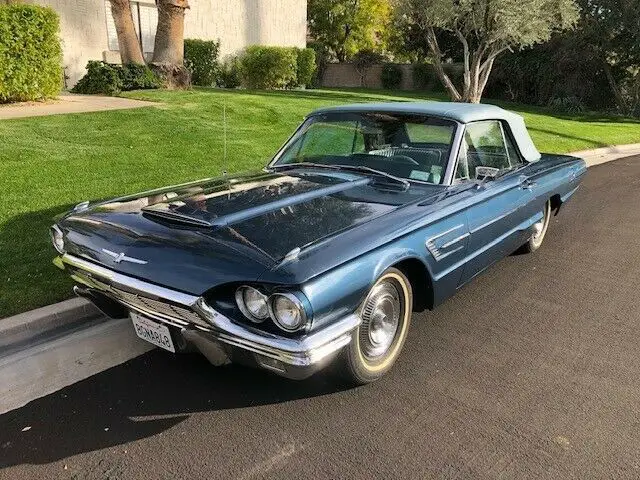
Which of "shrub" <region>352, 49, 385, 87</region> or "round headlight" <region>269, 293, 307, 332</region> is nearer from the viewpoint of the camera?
"round headlight" <region>269, 293, 307, 332</region>

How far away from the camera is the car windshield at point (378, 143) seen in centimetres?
379

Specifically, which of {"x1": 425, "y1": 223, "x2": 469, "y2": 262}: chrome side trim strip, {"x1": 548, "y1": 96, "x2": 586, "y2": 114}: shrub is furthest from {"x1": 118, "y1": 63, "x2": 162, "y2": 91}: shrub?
{"x1": 548, "y1": 96, "x2": 586, "y2": 114}: shrub

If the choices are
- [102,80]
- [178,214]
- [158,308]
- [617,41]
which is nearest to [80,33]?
[102,80]

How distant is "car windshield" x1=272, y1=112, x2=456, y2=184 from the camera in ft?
12.5

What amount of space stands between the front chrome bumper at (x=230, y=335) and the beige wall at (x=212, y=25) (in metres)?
12.3

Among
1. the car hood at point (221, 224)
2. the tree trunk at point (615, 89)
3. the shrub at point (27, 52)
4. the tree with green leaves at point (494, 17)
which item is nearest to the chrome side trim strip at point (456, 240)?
the car hood at point (221, 224)

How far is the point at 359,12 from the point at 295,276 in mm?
39132

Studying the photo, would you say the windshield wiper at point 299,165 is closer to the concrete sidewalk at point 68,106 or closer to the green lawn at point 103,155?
the green lawn at point 103,155

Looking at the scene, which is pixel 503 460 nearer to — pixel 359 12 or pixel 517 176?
pixel 517 176

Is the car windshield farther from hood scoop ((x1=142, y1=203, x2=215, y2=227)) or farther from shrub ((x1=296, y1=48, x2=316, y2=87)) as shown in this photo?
shrub ((x1=296, y1=48, x2=316, y2=87))

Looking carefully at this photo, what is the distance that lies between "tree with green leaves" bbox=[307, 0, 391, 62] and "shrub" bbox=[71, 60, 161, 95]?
86.4 ft

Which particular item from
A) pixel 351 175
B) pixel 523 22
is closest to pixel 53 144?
pixel 351 175

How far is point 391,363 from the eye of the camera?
312cm

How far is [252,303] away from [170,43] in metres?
12.1
